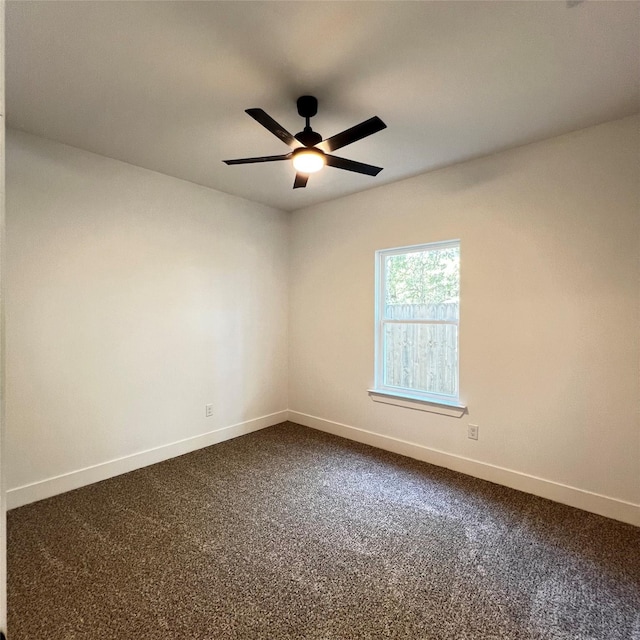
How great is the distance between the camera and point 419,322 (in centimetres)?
338

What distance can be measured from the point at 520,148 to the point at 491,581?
283cm

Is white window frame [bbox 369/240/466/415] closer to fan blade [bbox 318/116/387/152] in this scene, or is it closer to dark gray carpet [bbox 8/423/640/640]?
dark gray carpet [bbox 8/423/640/640]

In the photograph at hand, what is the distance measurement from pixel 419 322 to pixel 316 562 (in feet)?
7.05

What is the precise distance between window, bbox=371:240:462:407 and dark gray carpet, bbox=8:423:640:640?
83 cm

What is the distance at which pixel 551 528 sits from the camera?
225cm

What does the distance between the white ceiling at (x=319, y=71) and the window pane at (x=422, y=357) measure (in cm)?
153

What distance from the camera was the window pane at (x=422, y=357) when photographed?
317 cm

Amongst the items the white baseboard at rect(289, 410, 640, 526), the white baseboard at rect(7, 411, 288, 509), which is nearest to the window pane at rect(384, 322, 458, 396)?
the white baseboard at rect(289, 410, 640, 526)

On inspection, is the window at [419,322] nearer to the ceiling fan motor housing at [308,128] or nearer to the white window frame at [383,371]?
the white window frame at [383,371]

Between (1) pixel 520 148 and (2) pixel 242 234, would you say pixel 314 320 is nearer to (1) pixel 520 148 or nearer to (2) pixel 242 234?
(2) pixel 242 234

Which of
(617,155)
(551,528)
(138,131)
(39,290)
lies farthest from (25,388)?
(617,155)

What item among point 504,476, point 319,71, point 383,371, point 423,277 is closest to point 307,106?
point 319,71

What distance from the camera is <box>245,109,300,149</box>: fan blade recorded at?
1759mm

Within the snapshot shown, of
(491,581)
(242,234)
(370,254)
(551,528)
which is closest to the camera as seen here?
(491,581)
